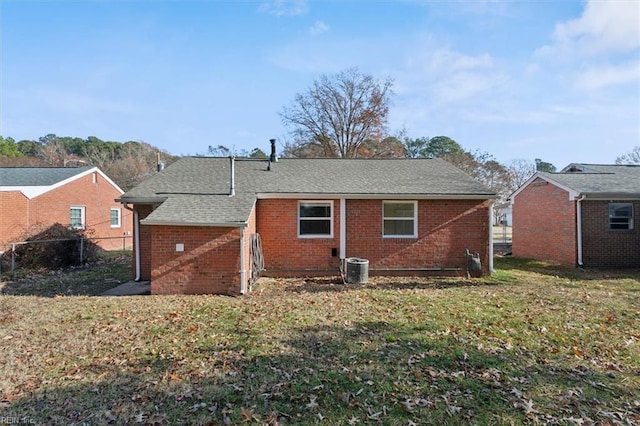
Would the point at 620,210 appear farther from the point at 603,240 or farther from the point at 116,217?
the point at 116,217

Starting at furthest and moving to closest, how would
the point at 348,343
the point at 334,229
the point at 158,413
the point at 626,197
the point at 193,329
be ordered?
the point at 626,197 → the point at 334,229 → the point at 193,329 → the point at 348,343 → the point at 158,413

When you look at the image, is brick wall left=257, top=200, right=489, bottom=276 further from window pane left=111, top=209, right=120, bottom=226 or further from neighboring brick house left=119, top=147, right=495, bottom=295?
window pane left=111, top=209, right=120, bottom=226

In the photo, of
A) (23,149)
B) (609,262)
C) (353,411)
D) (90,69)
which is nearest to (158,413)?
(353,411)

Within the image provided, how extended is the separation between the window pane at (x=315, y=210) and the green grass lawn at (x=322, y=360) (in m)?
3.77

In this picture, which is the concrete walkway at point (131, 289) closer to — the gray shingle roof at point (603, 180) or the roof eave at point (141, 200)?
the roof eave at point (141, 200)

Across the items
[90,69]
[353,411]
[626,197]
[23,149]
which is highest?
[23,149]

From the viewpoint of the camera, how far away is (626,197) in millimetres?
13664

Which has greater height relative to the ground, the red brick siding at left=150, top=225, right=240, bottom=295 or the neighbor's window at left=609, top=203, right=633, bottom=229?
the neighbor's window at left=609, top=203, right=633, bottom=229

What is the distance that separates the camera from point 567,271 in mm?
13164

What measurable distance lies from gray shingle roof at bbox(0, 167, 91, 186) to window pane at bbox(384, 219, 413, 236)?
Result: 61.7 ft

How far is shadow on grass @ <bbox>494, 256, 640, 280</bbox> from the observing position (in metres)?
11.9

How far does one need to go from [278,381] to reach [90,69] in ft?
43.0

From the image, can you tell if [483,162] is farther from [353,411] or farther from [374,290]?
[353,411]

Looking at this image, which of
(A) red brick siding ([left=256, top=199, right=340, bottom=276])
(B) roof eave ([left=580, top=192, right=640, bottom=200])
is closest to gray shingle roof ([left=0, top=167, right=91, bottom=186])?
(A) red brick siding ([left=256, top=199, right=340, bottom=276])
